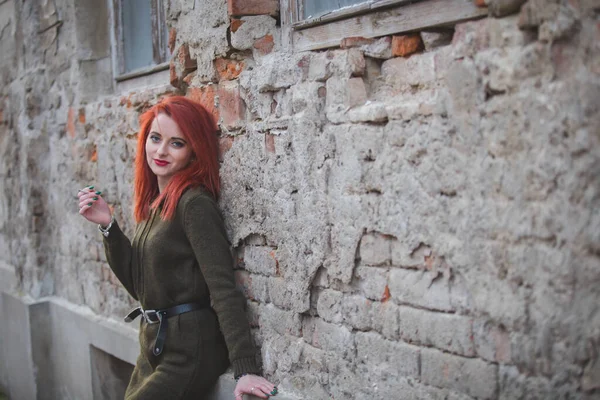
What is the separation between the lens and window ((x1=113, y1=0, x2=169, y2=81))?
12.4 feet

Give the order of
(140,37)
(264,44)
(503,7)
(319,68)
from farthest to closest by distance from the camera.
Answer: (140,37)
(264,44)
(319,68)
(503,7)

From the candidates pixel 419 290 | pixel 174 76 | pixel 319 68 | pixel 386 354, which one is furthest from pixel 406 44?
pixel 174 76

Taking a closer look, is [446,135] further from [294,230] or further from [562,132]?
[294,230]

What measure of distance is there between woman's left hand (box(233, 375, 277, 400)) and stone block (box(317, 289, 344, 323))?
1.29ft

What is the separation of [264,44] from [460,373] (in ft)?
4.91

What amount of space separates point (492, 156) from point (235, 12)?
4.45ft

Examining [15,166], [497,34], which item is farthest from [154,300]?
[15,166]

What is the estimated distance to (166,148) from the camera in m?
2.82

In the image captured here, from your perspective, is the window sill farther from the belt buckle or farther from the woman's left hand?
the woman's left hand

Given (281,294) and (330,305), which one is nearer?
(330,305)

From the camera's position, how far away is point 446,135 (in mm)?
1933

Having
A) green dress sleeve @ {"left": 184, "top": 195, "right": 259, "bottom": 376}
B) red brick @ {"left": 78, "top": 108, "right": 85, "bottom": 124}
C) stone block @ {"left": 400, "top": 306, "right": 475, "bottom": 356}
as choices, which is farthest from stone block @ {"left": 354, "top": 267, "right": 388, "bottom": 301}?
red brick @ {"left": 78, "top": 108, "right": 85, "bottom": 124}

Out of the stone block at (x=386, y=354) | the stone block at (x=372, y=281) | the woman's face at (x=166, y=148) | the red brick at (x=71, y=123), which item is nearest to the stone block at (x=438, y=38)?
the stone block at (x=372, y=281)

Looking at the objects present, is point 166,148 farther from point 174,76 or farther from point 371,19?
point 371,19
